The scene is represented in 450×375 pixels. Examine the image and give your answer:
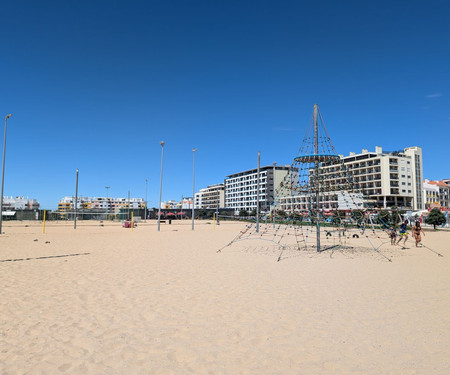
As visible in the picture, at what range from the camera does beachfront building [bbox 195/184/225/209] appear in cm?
14080

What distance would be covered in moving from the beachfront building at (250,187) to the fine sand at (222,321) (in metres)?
99.7

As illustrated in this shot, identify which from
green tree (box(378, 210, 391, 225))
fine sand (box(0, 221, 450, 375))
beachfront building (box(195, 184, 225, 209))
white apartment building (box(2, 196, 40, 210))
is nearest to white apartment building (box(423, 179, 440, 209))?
green tree (box(378, 210, 391, 225))

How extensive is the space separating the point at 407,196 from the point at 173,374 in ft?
303

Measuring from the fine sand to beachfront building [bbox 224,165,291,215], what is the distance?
9972cm

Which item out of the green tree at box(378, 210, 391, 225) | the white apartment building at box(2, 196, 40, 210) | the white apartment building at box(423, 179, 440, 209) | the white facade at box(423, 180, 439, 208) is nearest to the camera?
the green tree at box(378, 210, 391, 225)

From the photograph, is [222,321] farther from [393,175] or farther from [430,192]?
[430,192]

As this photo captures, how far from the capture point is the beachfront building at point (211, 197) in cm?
14080

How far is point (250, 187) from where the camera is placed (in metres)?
120

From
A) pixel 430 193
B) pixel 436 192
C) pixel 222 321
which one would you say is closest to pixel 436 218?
pixel 222 321

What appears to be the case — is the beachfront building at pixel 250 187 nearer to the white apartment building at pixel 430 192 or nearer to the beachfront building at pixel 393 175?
the beachfront building at pixel 393 175

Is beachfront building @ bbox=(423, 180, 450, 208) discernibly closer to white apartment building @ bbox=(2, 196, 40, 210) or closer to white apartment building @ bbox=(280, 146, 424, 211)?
white apartment building @ bbox=(280, 146, 424, 211)

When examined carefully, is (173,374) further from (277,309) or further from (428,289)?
(428,289)

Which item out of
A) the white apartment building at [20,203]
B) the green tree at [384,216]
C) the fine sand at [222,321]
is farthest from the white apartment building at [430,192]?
the white apartment building at [20,203]

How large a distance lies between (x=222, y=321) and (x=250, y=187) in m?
115
